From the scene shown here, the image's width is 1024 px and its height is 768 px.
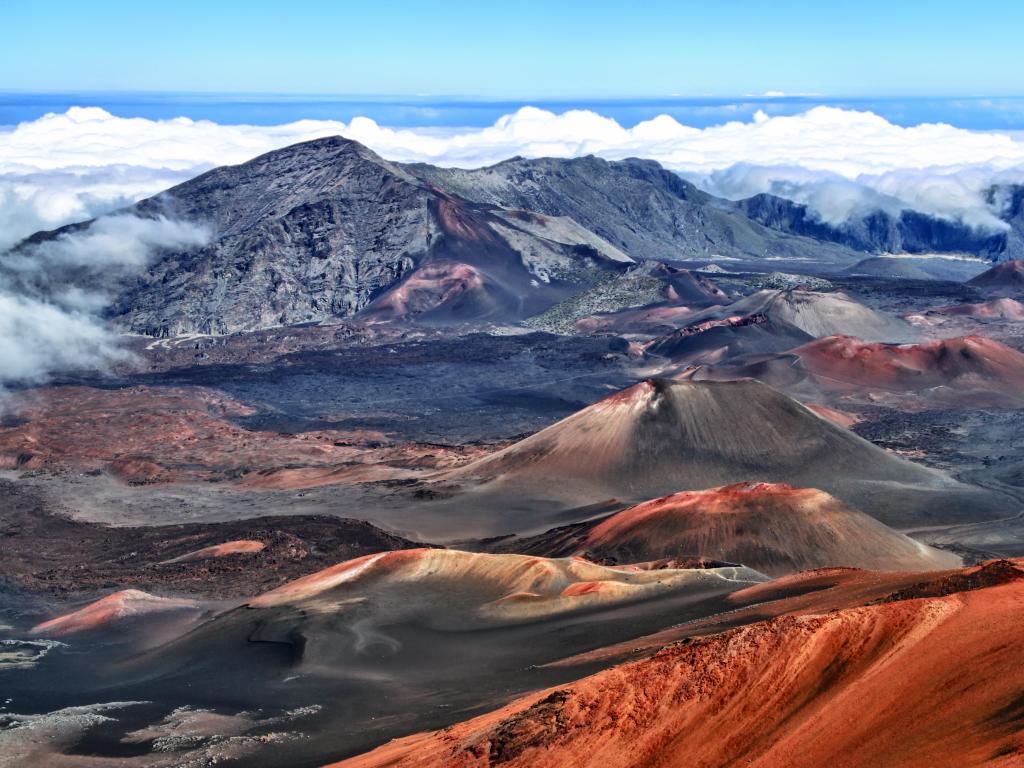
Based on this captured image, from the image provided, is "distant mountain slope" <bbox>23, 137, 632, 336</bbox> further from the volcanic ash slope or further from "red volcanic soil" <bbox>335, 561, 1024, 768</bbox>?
"red volcanic soil" <bbox>335, 561, 1024, 768</bbox>

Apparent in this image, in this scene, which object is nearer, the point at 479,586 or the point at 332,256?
the point at 479,586

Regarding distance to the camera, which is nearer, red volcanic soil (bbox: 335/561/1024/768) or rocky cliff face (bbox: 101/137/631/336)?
red volcanic soil (bbox: 335/561/1024/768)

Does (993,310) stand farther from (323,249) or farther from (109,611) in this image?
(109,611)

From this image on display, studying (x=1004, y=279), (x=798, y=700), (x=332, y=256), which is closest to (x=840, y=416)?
(x=798, y=700)

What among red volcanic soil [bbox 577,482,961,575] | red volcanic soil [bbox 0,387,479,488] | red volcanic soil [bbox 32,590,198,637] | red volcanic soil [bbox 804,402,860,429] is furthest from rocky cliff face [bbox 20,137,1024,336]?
red volcanic soil [bbox 32,590,198,637]

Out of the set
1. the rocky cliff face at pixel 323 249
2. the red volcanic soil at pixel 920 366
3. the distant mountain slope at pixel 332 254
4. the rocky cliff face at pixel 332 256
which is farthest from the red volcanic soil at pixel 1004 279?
the red volcanic soil at pixel 920 366

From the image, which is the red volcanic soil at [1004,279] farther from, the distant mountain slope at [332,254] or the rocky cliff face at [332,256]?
the distant mountain slope at [332,254]
